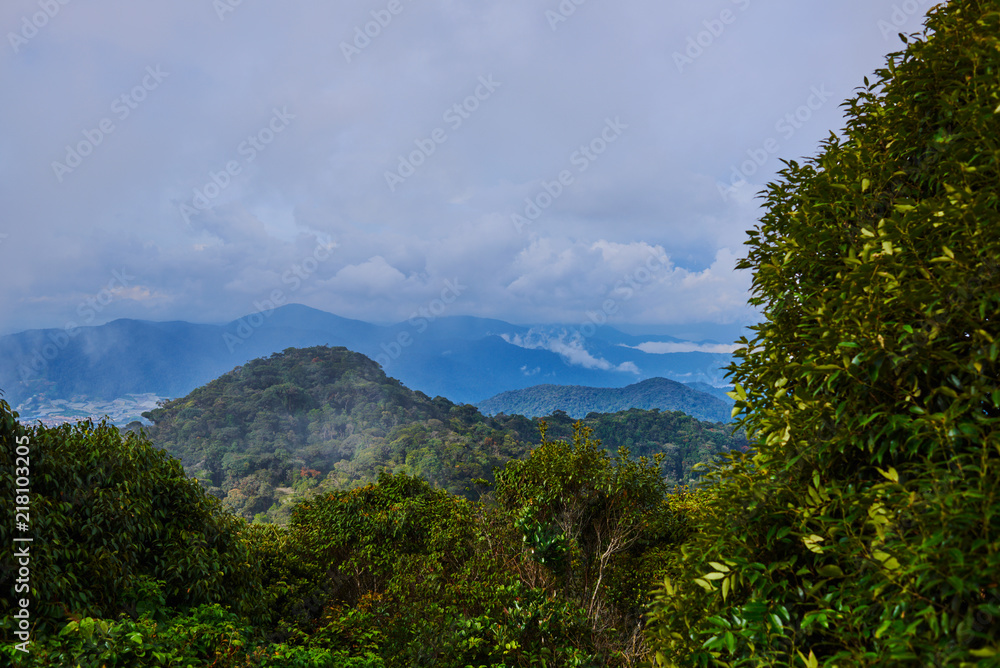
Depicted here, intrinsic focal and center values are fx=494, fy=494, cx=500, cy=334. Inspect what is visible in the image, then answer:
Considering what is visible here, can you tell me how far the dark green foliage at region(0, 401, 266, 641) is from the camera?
472 cm

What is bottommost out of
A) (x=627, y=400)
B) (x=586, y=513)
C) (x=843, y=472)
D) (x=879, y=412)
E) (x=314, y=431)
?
(x=586, y=513)

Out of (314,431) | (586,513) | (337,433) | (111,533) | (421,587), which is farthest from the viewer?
(314,431)

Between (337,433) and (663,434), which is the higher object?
(337,433)

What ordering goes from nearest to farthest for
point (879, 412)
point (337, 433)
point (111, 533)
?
1. point (879, 412)
2. point (111, 533)
3. point (337, 433)

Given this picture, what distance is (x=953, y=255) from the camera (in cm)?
183

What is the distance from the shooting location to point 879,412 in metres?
1.94

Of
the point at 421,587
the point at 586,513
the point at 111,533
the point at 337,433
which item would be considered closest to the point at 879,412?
the point at 586,513

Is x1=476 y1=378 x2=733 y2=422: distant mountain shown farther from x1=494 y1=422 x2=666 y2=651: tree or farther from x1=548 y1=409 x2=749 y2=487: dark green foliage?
x1=494 y1=422 x2=666 y2=651: tree

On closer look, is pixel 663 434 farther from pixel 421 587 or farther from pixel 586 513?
pixel 586 513

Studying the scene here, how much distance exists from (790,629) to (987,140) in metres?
2.07

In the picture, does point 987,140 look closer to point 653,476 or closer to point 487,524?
point 653,476

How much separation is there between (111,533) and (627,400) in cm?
13997

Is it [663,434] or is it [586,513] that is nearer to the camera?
[586,513]

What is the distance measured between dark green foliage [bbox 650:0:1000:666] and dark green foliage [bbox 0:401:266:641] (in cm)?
536
